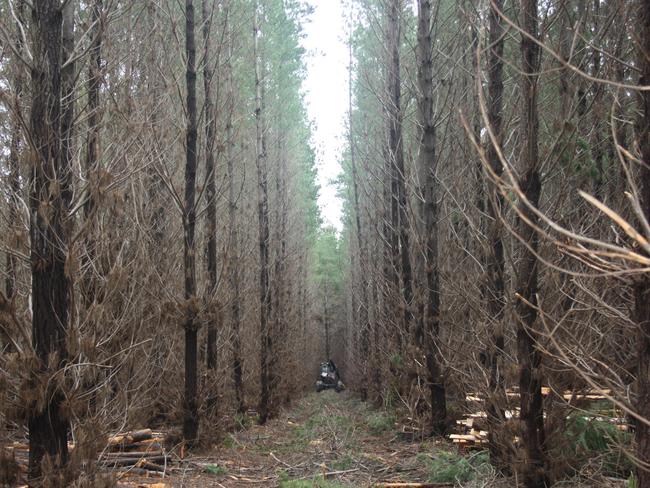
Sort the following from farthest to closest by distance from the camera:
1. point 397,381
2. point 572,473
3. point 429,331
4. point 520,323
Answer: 1. point 397,381
2. point 429,331
3. point 572,473
4. point 520,323

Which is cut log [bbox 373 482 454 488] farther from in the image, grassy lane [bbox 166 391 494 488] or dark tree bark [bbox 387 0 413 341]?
dark tree bark [bbox 387 0 413 341]

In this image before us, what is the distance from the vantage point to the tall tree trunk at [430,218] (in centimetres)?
728

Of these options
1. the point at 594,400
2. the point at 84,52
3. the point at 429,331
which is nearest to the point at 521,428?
the point at 594,400

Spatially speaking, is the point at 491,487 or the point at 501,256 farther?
the point at 501,256

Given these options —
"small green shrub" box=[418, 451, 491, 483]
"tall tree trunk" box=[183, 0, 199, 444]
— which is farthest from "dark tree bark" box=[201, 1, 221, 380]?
"small green shrub" box=[418, 451, 491, 483]

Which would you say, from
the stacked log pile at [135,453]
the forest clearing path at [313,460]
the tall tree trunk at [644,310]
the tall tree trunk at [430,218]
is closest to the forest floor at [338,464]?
the forest clearing path at [313,460]

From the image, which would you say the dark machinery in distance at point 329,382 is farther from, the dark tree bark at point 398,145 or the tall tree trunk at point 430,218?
the tall tree trunk at point 430,218

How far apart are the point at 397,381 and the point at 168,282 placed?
450 cm

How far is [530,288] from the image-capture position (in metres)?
4.01

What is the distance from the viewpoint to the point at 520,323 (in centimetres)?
403

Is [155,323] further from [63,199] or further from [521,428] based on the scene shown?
[521,428]

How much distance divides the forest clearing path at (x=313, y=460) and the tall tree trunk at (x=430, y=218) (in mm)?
601

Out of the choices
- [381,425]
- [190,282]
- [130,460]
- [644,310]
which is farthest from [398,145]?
[644,310]

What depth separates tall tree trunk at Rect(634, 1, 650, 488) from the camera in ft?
7.67
